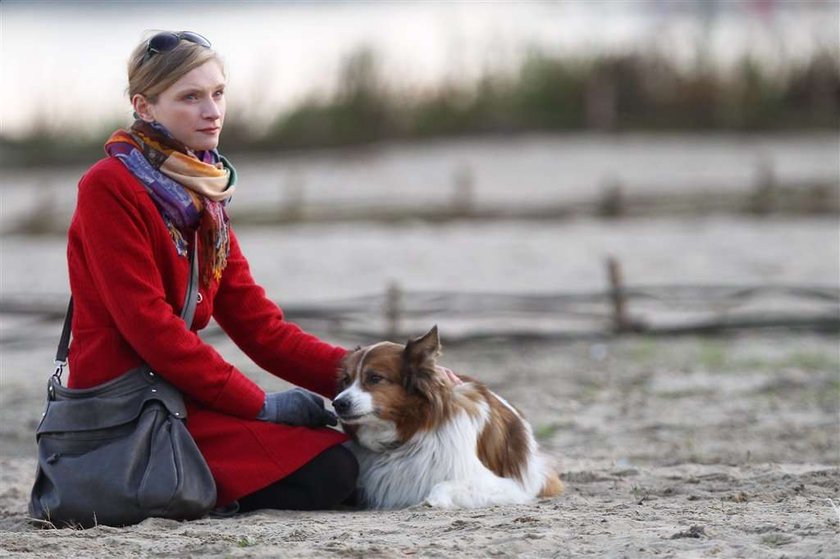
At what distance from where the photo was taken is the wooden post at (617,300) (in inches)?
393

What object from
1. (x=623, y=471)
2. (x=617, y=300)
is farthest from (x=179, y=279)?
(x=617, y=300)

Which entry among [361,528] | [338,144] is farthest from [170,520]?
[338,144]

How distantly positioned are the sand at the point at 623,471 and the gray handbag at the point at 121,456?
12 centimetres

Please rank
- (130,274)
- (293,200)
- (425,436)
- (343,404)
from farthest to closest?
(293,200)
(425,436)
(343,404)
(130,274)

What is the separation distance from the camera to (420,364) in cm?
515

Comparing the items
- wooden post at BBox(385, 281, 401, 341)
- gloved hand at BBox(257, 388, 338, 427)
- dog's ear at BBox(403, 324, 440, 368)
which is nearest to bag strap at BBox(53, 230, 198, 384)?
gloved hand at BBox(257, 388, 338, 427)

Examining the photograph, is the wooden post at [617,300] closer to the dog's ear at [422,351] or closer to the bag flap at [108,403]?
the dog's ear at [422,351]

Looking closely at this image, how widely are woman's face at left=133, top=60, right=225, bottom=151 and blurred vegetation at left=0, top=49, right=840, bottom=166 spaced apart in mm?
16850

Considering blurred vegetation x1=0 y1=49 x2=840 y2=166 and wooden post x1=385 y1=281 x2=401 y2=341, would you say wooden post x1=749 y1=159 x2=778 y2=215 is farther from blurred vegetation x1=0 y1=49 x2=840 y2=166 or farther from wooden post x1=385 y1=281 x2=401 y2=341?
wooden post x1=385 y1=281 x2=401 y2=341

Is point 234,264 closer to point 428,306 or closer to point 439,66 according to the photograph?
point 428,306

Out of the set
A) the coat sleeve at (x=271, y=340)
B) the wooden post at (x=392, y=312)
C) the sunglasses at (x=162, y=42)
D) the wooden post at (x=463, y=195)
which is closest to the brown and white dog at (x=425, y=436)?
the coat sleeve at (x=271, y=340)

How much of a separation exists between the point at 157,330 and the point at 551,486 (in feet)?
5.83

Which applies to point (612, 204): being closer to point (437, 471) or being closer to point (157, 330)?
point (437, 471)

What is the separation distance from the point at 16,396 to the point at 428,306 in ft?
10.8
